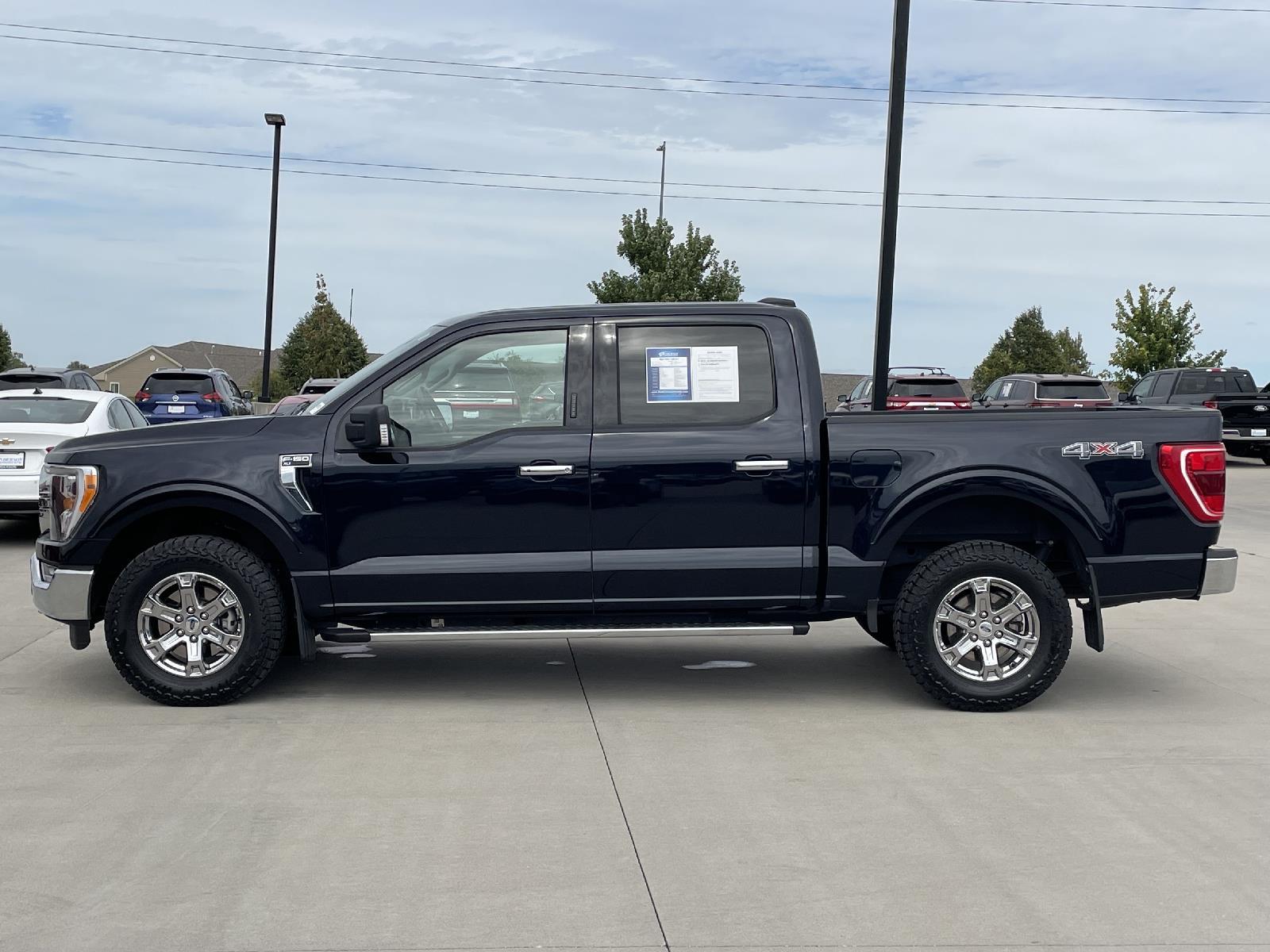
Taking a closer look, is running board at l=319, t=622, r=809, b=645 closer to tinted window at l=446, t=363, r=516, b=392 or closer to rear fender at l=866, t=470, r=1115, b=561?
rear fender at l=866, t=470, r=1115, b=561

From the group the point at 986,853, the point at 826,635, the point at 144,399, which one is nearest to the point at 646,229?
the point at 144,399

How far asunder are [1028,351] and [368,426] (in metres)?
118

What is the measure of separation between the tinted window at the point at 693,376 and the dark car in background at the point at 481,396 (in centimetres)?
55

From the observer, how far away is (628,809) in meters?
5.52

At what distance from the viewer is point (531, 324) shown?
24.2 ft

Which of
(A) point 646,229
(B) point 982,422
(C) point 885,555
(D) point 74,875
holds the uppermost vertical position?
(A) point 646,229

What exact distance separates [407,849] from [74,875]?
3.49 ft

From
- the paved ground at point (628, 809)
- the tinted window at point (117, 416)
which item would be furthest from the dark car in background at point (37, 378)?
the paved ground at point (628, 809)

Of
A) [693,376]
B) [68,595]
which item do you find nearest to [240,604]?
[68,595]

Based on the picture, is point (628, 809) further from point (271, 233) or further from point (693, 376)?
point (271, 233)

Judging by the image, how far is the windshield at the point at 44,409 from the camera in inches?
572

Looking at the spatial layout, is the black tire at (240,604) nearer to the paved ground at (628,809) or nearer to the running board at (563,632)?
the paved ground at (628,809)

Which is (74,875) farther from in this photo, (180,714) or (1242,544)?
(1242,544)

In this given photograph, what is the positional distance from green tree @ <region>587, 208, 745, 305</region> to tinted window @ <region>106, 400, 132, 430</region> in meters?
34.9
